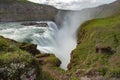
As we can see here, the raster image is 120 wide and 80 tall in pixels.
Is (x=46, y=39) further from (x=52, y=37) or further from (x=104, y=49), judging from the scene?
(x=104, y=49)

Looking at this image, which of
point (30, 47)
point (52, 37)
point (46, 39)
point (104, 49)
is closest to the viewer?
point (104, 49)

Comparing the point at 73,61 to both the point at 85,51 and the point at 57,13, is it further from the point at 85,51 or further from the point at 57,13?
the point at 57,13

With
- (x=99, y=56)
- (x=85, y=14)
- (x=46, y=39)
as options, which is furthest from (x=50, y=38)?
(x=85, y=14)

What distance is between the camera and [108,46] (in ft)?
153

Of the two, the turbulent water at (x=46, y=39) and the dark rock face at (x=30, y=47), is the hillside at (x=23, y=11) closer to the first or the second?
the turbulent water at (x=46, y=39)

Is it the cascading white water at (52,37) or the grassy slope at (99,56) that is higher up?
the grassy slope at (99,56)

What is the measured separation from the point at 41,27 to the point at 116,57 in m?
36.6

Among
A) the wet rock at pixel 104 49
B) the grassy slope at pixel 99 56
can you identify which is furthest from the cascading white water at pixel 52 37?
the wet rock at pixel 104 49

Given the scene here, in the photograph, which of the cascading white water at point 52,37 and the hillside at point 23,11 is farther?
the hillside at point 23,11

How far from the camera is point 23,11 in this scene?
96.1 m

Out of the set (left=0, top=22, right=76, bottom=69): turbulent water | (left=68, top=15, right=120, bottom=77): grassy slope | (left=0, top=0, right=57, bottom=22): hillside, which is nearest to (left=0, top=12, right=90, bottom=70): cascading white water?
(left=0, top=22, right=76, bottom=69): turbulent water

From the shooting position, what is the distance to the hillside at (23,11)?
306ft

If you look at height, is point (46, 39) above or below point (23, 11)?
below

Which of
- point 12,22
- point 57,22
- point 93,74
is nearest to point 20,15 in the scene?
point 12,22
